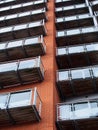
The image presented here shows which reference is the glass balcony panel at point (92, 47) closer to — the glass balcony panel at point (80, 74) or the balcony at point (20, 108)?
the glass balcony panel at point (80, 74)

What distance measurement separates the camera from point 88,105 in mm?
16734

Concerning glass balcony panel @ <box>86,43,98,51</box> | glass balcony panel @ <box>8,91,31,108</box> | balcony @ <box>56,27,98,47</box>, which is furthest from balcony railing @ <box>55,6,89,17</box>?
glass balcony panel @ <box>8,91,31,108</box>

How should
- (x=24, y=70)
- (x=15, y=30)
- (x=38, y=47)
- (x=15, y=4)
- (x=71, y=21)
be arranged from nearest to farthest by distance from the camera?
1. (x=24, y=70)
2. (x=38, y=47)
3. (x=15, y=30)
4. (x=71, y=21)
5. (x=15, y=4)

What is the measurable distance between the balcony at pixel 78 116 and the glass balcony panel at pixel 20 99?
6.25 feet

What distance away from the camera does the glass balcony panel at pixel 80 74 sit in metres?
19.6

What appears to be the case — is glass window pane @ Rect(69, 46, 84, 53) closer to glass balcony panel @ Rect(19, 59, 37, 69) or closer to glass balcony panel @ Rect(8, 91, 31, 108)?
glass balcony panel @ Rect(19, 59, 37, 69)

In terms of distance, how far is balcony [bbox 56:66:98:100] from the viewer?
19.5m

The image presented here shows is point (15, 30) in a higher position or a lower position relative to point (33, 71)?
higher

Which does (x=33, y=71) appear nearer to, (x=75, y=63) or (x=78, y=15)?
(x=75, y=63)

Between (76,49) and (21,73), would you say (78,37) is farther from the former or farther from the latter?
(21,73)

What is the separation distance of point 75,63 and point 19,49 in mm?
3988

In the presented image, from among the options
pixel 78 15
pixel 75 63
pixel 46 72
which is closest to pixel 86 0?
pixel 78 15

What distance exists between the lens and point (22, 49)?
22484mm

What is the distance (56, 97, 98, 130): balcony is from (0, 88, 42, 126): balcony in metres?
1.21
